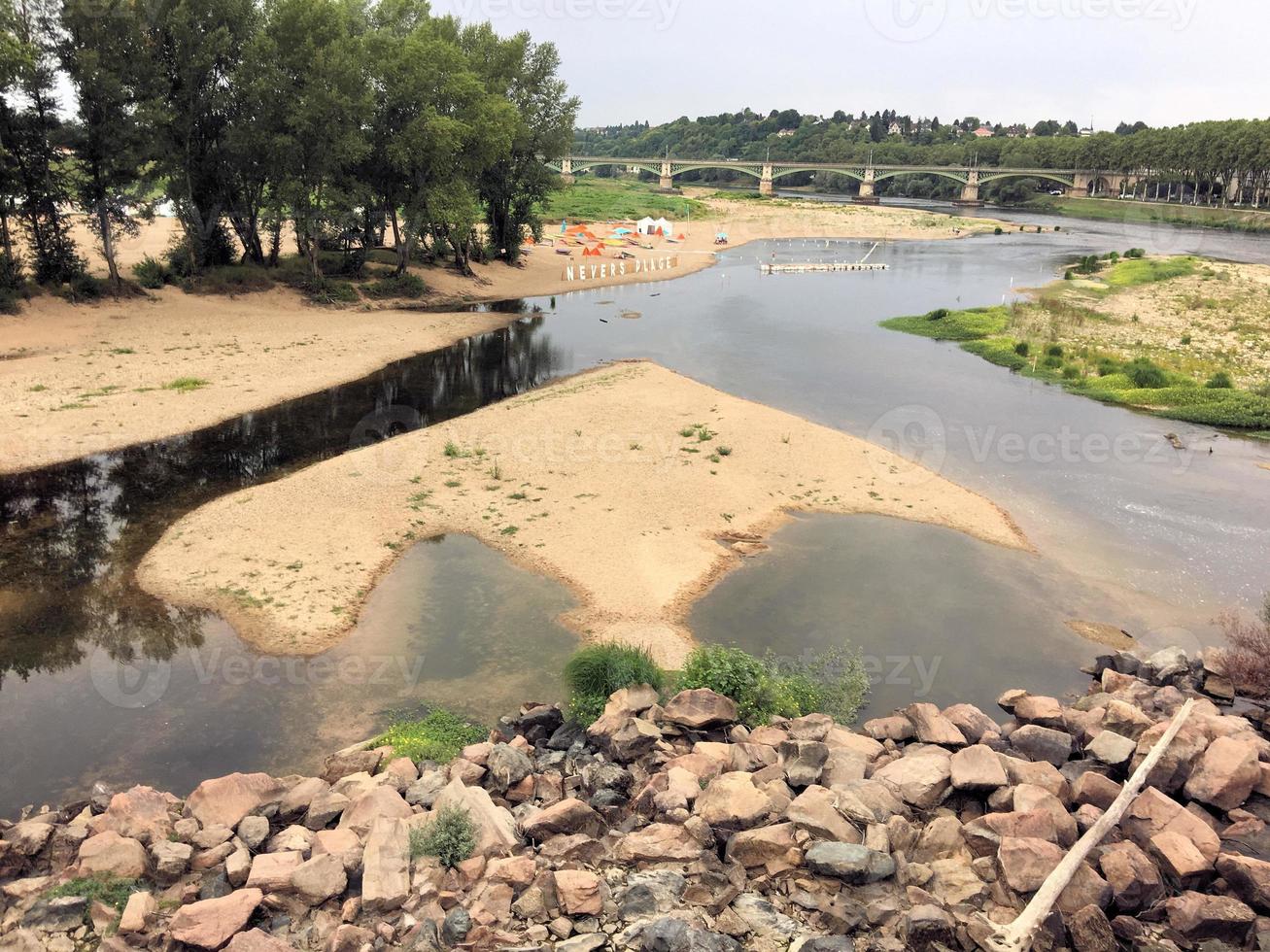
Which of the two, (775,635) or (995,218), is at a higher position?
(995,218)

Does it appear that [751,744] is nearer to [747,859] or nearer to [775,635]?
[747,859]

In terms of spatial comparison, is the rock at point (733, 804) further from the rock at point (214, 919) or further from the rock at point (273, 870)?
the rock at point (214, 919)

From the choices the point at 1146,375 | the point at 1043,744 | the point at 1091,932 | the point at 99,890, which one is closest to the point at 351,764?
the point at 99,890

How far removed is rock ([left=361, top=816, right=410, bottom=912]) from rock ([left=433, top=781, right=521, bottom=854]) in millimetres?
762

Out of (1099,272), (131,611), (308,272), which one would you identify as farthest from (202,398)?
(1099,272)

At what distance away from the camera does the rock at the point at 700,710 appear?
15.9m

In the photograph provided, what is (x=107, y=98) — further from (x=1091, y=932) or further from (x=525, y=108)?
(x=1091, y=932)

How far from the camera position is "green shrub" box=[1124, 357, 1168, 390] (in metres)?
43.1

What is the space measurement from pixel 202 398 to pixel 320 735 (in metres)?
24.5

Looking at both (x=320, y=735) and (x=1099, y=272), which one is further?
(x=1099, y=272)

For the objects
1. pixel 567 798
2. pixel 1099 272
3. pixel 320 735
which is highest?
pixel 1099 272

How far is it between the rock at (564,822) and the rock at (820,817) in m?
2.89

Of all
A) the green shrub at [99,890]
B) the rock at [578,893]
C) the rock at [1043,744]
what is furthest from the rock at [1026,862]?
the green shrub at [99,890]

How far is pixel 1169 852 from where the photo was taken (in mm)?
11742
